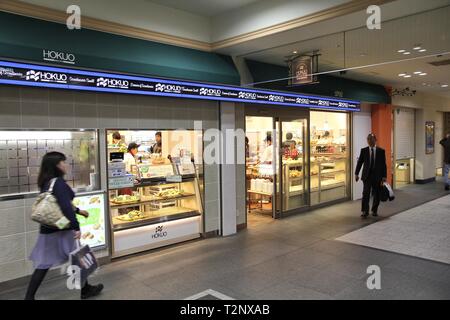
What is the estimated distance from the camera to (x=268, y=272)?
4762 mm

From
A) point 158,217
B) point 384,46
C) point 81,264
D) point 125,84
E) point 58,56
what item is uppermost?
point 384,46

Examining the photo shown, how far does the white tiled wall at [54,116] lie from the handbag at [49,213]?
2.95ft

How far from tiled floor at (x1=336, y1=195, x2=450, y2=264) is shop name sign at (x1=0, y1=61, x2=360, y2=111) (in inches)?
119

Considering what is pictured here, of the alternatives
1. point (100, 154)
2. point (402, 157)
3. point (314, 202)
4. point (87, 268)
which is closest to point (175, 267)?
point (87, 268)

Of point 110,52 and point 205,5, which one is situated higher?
point 205,5

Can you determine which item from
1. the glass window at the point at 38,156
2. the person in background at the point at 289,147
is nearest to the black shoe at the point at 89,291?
the glass window at the point at 38,156

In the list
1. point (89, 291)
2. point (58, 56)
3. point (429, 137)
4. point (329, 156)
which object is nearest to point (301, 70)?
point (58, 56)

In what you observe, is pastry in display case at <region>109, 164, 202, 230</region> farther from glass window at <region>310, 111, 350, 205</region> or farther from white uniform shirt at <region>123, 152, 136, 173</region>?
glass window at <region>310, 111, 350, 205</region>

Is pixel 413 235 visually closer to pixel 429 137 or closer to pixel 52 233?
pixel 52 233

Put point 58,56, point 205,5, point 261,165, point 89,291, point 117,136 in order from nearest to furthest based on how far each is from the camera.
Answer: point 89,291 < point 58,56 < point 205,5 < point 117,136 < point 261,165

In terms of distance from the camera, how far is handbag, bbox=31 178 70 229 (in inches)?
143

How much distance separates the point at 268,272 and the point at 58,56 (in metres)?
3.78

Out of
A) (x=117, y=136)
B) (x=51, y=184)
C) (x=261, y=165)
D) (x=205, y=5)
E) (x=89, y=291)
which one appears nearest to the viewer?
(x=51, y=184)

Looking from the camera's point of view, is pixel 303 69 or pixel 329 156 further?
pixel 329 156
